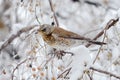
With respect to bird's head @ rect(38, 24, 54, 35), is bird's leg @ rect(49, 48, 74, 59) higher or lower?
lower

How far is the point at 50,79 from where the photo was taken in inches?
80.0

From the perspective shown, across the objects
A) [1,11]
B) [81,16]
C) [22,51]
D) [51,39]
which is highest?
[51,39]

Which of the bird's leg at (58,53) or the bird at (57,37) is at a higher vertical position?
the bird at (57,37)

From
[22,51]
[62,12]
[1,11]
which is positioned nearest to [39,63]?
[22,51]

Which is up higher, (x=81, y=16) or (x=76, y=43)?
(x=76, y=43)

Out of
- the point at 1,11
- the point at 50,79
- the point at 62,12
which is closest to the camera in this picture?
the point at 50,79

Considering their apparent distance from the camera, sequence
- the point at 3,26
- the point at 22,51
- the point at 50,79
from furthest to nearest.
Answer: the point at 3,26 → the point at 22,51 → the point at 50,79

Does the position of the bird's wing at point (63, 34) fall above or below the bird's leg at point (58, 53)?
above

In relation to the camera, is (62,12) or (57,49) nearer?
(57,49)

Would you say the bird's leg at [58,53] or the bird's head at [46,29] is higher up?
the bird's head at [46,29]

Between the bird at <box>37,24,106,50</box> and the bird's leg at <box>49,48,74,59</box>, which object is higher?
the bird at <box>37,24,106,50</box>

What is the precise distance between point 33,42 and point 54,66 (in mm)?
192

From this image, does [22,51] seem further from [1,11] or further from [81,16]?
[81,16]

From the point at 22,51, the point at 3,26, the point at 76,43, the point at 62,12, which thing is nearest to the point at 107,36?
the point at 76,43
